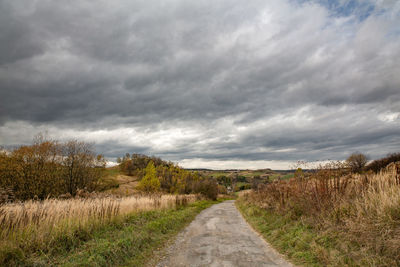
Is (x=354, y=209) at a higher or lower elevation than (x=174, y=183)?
higher

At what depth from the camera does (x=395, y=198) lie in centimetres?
611

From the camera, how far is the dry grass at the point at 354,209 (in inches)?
214

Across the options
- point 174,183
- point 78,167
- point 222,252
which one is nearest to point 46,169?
point 78,167

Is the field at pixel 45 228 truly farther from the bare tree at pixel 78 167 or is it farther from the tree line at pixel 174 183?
the tree line at pixel 174 183

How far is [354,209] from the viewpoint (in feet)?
24.2

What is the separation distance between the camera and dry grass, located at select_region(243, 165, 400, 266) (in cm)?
544

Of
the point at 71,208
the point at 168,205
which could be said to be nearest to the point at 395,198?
the point at 71,208

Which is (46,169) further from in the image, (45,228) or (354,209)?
(354,209)

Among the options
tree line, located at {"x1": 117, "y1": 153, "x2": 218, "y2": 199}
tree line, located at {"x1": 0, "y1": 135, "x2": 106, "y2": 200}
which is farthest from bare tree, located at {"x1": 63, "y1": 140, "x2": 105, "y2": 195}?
tree line, located at {"x1": 117, "y1": 153, "x2": 218, "y2": 199}

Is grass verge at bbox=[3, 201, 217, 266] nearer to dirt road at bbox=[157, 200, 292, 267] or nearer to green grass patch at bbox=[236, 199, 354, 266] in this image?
dirt road at bbox=[157, 200, 292, 267]

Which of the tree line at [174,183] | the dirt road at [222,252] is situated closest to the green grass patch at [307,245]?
the dirt road at [222,252]

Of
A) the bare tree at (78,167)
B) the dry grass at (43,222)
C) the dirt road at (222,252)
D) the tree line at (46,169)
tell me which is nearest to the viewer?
the dry grass at (43,222)

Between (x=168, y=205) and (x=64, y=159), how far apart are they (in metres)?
13.4

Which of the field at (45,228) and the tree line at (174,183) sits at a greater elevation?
the field at (45,228)
